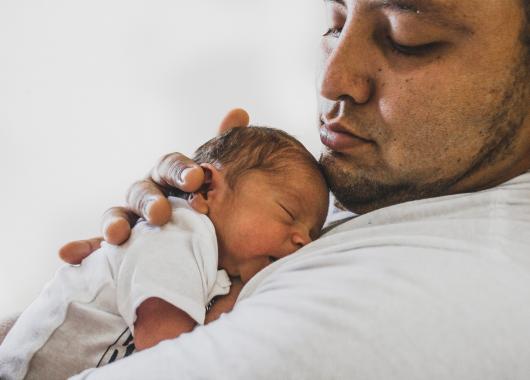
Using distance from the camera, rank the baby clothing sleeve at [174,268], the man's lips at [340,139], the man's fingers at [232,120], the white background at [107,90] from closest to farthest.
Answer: the baby clothing sleeve at [174,268] → the man's lips at [340,139] → the man's fingers at [232,120] → the white background at [107,90]

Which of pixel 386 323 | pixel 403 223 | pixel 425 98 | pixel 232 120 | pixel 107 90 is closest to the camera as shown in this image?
pixel 386 323

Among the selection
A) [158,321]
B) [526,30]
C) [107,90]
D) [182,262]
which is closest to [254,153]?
[182,262]

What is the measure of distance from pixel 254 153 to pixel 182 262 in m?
0.34

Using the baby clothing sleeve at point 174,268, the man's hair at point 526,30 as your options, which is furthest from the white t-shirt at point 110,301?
the man's hair at point 526,30

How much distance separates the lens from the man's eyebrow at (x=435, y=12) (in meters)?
0.92

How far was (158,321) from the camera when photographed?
3.02 feet

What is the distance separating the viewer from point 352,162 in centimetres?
114

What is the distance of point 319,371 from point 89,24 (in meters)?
1.99

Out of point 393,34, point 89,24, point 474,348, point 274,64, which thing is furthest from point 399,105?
point 89,24

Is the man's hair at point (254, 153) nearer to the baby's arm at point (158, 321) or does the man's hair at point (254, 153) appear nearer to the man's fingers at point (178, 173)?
the man's fingers at point (178, 173)

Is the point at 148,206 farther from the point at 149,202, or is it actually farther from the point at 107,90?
the point at 107,90

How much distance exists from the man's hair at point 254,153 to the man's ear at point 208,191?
0.8 inches

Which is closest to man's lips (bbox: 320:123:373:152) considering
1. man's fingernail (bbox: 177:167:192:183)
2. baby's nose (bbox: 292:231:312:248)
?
baby's nose (bbox: 292:231:312:248)

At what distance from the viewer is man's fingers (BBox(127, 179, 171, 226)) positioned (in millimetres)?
1027
